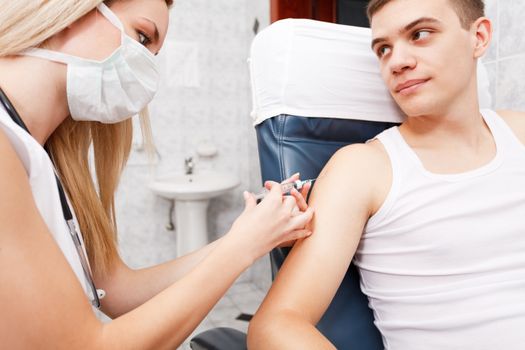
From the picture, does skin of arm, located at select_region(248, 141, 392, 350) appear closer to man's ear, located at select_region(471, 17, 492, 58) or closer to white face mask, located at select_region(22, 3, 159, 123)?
man's ear, located at select_region(471, 17, 492, 58)

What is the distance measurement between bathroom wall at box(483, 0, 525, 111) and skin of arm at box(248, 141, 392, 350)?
0.68 meters

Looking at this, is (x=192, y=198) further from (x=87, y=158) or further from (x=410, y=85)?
(x=410, y=85)

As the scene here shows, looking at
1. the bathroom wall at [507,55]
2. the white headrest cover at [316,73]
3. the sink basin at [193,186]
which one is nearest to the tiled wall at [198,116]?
the sink basin at [193,186]

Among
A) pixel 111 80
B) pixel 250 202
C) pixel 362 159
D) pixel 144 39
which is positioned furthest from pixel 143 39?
pixel 362 159

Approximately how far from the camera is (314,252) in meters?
0.80

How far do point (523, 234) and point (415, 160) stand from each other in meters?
0.27

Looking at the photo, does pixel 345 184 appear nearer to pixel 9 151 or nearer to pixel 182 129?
pixel 9 151

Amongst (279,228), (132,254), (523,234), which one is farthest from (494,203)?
(132,254)

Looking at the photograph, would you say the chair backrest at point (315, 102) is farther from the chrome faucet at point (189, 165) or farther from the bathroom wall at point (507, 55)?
the chrome faucet at point (189, 165)

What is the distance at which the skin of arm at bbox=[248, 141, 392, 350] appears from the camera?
688 mm

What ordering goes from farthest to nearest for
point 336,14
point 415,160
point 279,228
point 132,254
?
point 132,254 → point 336,14 → point 415,160 → point 279,228

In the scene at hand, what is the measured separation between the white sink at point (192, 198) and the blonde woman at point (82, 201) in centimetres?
138

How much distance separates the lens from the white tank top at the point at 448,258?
78cm

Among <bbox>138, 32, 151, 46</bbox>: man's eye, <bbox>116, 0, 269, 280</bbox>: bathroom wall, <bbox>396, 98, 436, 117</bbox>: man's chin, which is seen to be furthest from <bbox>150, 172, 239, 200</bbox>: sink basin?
<bbox>396, 98, 436, 117</bbox>: man's chin
